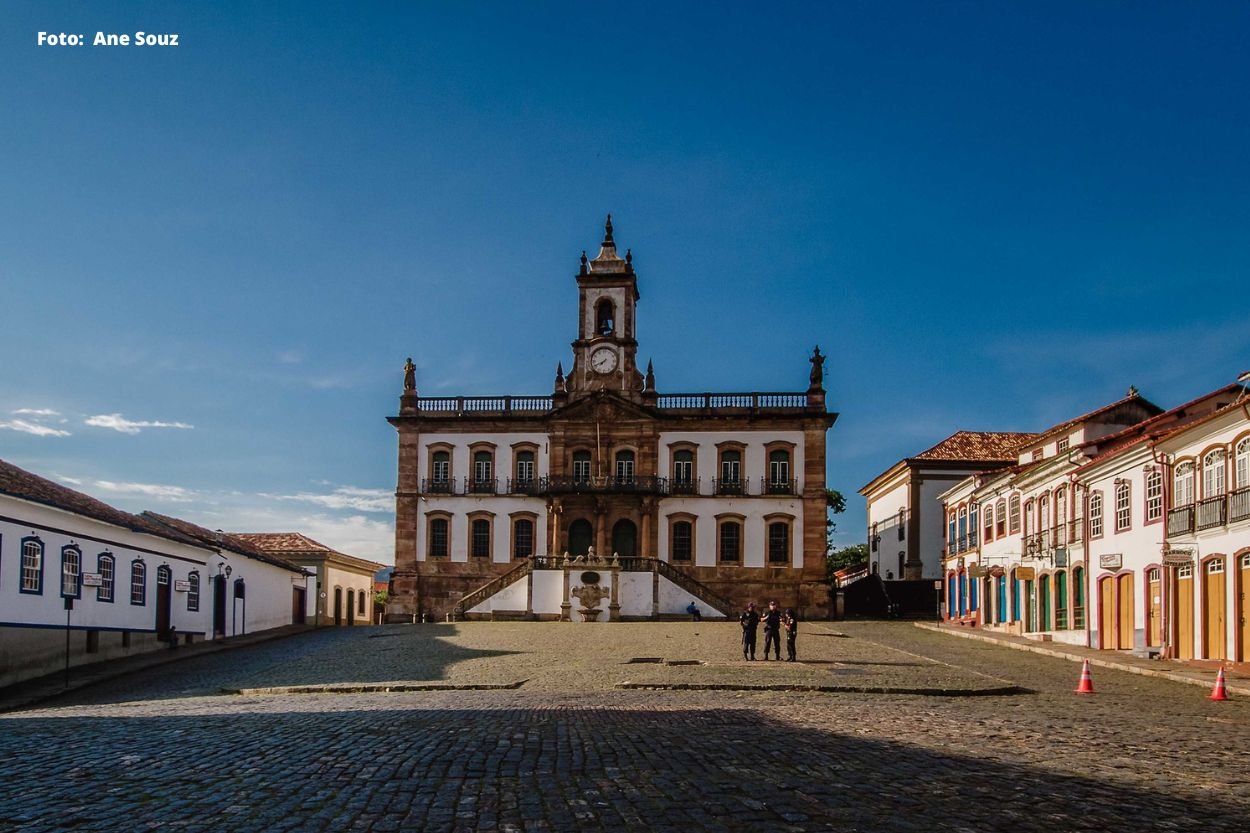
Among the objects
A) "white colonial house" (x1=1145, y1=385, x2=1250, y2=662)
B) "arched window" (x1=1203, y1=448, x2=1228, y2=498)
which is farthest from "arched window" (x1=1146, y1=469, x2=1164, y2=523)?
"arched window" (x1=1203, y1=448, x2=1228, y2=498)

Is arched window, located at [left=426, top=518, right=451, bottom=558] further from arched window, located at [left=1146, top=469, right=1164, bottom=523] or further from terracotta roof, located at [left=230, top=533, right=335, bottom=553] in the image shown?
arched window, located at [left=1146, top=469, right=1164, bottom=523]

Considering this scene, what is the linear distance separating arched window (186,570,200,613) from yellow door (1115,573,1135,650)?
25.0 metres

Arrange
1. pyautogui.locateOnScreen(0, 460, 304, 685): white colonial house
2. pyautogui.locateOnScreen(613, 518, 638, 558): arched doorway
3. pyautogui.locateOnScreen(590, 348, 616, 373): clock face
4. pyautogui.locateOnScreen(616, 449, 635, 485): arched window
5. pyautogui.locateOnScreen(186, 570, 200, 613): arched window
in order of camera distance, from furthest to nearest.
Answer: pyautogui.locateOnScreen(590, 348, 616, 373): clock face < pyautogui.locateOnScreen(616, 449, 635, 485): arched window < pyautogui.locateOnScreen(613, 518, 638, 558): arched doorway < pyautogui.locateOnScreen(186, 570, 200, 613): arched window < pyautogui.locateOnScreen(0, 460, 304, 685): white colonial house

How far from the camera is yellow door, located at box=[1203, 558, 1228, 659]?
26.4 metres

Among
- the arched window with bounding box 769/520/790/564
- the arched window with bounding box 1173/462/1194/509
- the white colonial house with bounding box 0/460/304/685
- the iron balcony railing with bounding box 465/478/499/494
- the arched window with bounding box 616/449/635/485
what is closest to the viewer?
the white colonial house with bounding box 0/460/304/685

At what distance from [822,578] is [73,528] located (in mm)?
30342

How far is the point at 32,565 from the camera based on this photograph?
88.1 ft

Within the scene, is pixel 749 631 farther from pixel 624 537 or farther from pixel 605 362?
pixel 605 362

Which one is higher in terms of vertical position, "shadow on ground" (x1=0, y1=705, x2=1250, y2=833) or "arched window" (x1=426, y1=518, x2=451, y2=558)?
"arched window" (x1=426, y1=518, x2=451, y2=558)

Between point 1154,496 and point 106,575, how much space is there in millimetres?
24853

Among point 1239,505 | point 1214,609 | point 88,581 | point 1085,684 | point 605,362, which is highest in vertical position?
point 605,362

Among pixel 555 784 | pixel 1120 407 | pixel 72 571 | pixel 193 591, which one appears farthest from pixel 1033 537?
pixel 555 784

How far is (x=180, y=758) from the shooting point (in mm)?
11328

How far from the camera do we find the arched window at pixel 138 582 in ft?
106
